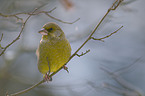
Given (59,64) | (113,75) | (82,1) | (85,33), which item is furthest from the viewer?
(82,1)

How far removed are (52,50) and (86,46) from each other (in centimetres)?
324

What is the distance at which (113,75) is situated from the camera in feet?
17.6

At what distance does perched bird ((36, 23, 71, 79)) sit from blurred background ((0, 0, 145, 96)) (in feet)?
1.82

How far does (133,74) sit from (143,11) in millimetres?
2839

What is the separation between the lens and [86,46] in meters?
7.74

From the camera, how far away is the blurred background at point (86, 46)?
585 cm

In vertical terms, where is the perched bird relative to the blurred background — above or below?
above

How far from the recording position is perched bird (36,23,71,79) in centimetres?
459

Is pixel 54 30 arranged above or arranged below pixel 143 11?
above

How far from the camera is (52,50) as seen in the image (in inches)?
181

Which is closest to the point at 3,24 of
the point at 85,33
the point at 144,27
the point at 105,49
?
the point at 85,33

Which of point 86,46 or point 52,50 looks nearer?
point 52,50

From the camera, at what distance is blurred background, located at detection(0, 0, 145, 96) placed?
230 inches

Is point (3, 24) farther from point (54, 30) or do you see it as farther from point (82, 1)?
point (82, 1)
